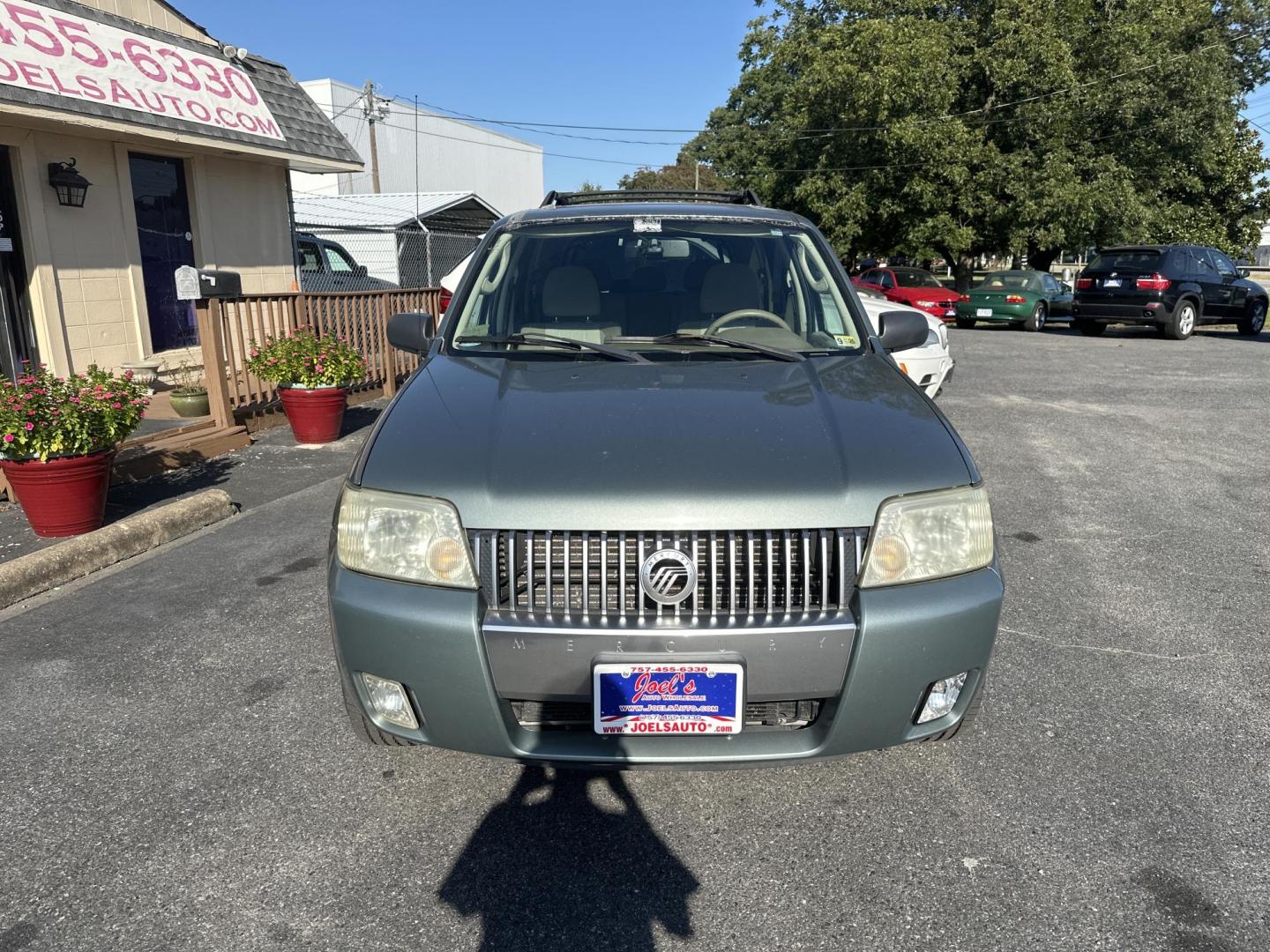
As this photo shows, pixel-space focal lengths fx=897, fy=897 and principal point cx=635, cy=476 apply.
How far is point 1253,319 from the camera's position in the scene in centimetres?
1841

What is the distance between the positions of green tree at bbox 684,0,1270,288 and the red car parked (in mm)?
3749

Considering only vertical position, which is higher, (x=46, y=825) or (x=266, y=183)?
(x=266, y=183)

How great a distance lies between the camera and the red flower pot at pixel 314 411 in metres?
7.69

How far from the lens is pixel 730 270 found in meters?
3.78

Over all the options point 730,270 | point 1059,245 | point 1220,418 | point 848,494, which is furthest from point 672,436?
point 1059,245

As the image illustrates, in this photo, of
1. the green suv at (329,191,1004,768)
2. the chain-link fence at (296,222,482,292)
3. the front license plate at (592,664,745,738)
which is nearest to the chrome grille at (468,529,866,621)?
the green suv at (329,191,1004,768)

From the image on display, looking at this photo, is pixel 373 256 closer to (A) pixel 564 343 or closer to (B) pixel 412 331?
(B) pixel 412 331

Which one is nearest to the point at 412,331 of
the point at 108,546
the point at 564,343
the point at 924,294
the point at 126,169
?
the point at 564,343

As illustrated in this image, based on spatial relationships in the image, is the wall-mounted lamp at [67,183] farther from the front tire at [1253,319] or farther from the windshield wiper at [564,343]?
the front tire at [1253,319]

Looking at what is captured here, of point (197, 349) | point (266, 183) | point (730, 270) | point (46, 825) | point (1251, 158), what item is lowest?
point (46, 825)

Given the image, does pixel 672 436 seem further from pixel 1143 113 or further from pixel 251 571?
pixel 1143 113

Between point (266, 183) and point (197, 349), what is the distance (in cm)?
240

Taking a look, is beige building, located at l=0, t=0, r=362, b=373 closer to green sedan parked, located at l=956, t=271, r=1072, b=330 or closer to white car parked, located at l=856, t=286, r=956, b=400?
white car parked, located at l=856, t=286, r=956, b=400

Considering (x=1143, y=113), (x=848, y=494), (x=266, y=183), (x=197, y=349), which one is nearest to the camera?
(x=848, y=494)
